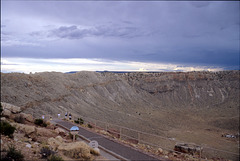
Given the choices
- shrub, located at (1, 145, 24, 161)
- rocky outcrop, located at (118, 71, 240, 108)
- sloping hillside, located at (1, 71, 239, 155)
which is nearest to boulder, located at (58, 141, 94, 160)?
shrub, located at (1, 145, 24, 161)

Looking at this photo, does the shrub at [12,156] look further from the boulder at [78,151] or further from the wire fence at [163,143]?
the wire fence at [163,143]

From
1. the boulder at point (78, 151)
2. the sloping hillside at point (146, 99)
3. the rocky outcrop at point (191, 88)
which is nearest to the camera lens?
the boulder at point (78, 151)

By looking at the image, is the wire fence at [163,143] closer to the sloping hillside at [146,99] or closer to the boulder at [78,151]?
the boulder at [78,151]

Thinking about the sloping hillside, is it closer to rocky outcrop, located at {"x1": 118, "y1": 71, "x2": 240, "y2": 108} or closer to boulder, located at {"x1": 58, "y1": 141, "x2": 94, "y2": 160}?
rocky outcrop, located at {"x1": 118, "y1": 71, "x2": 240, "y2": 108}

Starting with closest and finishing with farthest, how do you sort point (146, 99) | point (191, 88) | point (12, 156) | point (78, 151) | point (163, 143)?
point (12, 156) < point (78, 151) < point (163, 143) < point (146, 99) < point (191, 88)

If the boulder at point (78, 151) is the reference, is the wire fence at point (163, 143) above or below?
below

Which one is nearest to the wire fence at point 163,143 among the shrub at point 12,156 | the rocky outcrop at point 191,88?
the shrub at point 12,156

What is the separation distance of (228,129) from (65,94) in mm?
34172

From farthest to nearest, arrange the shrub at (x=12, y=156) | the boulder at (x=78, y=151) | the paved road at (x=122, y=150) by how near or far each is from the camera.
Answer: the paved road at (x=122, y=150), the boulder at (x=78, y=151), the shrub at (x=12, y=156)

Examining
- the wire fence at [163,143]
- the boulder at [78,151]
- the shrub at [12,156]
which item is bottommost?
the wire fence at [163,143]

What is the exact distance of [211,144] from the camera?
30.5m

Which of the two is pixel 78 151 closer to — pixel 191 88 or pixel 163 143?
pixel 163 143

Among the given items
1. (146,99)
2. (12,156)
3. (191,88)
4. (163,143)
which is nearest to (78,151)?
(12,156)

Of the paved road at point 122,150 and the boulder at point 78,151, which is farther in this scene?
the paved road at point 122,150
